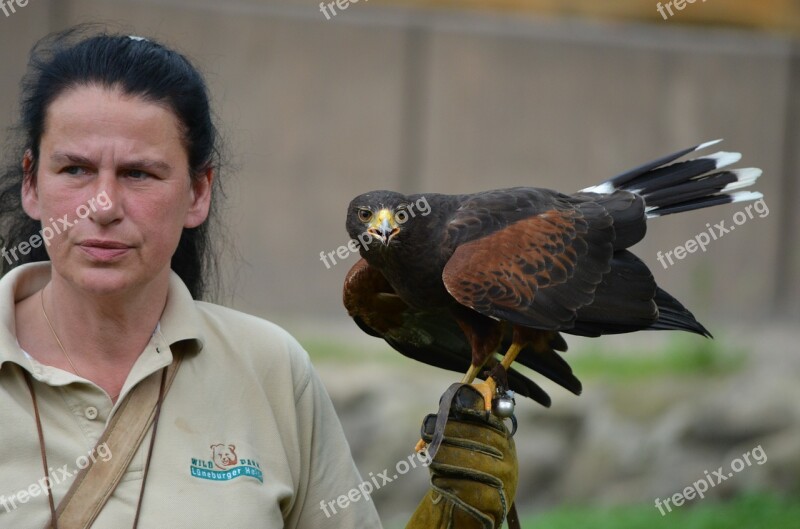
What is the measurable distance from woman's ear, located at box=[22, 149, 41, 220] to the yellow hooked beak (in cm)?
96

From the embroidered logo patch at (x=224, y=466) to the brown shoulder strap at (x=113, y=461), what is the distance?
146 mm

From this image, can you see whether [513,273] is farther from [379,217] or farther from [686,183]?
[686,183]

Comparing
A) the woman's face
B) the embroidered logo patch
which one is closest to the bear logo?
the embroidered logo patch

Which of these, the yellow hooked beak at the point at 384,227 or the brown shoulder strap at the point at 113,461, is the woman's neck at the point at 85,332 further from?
the yellow hooked beak at the point at 384,227

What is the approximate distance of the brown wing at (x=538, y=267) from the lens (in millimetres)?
2953

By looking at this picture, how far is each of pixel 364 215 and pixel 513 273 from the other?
0.46 metres

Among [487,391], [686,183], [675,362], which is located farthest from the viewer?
[675,362]

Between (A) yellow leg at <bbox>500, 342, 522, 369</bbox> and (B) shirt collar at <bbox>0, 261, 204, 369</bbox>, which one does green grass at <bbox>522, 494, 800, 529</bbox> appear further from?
(B) shirt collar at <bbox>0, 261, 204, 369</bbox>

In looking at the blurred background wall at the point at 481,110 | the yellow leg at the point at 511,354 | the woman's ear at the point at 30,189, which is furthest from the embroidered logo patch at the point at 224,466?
the blurred background wall at the point at 481,110

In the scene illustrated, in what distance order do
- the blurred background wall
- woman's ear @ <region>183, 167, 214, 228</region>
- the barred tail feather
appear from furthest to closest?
the blurred background wall
the barred tail feather
woman's ear @ <region>183, 167, 214, 228</region>

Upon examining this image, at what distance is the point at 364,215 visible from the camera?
3193 mm

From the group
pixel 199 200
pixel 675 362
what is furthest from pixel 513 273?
pixel 675 362

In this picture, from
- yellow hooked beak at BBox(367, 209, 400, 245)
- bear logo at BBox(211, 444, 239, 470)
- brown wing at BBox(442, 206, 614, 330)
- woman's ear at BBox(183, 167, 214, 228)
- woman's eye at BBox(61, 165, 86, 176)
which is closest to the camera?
woman's eye at BBox(61, 165, 86, 176)

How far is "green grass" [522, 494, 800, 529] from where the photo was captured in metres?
5.62
